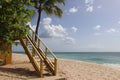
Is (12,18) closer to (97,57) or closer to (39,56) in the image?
(39,56)

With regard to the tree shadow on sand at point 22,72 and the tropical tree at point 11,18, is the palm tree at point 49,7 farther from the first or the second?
the tropical tree at point 11,18

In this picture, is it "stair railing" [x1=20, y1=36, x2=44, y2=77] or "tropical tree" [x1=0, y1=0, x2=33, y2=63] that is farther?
"stair railing" [x1=20, y1=36, x2=44, y2=77]

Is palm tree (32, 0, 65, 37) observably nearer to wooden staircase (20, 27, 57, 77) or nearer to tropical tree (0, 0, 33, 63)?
wooden staircase (20, 27, 57, 77)

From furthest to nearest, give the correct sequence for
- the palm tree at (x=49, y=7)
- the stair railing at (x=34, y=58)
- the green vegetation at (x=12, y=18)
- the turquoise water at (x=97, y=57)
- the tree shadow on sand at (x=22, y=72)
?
the turquoise water at (x=97, y=57) < the palm tree at (x=49, y=7) < the tree shadow on sand at (x=22, y=72) < the stair railing at (x=34, y=58) < the green vegetation at (x=12, y=18)

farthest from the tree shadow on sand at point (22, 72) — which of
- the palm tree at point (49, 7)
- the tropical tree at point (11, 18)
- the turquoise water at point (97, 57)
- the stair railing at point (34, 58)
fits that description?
the turquoise water at point (97, 57)

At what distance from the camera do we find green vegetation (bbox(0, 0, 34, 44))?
971 centimetres

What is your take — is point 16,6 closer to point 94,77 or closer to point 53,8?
point 94,77

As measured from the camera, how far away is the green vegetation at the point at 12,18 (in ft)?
31.9

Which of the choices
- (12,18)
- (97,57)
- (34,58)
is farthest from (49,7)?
(97,57)

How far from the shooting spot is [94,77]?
13.7m

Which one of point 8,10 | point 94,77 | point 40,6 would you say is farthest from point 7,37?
point 40,6

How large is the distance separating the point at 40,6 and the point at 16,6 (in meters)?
10.7

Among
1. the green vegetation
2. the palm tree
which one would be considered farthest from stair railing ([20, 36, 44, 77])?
the palm tree

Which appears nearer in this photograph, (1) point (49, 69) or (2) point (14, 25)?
(2) point (14, 25)
